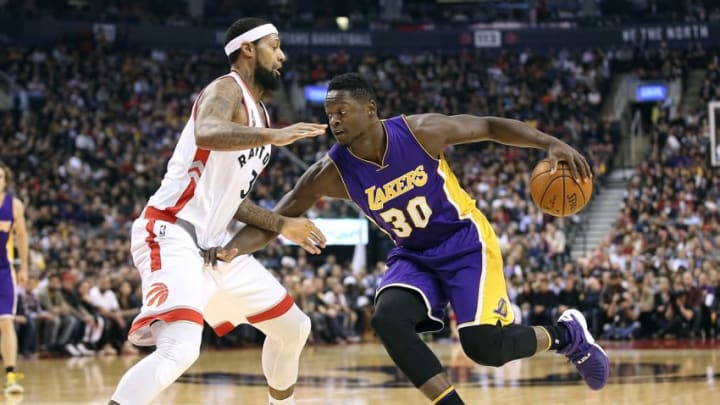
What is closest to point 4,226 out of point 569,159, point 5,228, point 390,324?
point 5,228

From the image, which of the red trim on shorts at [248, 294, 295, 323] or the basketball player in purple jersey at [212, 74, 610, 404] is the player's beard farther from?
the red trim on shorts at [248, 294, 295, 323]

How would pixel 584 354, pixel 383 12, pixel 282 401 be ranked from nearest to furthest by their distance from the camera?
pixel 282 401 < pixel 584 354 < pixel 383 12

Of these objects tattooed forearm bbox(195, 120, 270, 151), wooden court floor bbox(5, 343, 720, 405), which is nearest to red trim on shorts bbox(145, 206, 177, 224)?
tattooed forearm bbox(195, 120, 270, 151)

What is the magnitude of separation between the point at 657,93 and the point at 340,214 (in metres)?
10.9

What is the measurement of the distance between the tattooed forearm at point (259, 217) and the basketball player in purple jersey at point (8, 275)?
3875 mm

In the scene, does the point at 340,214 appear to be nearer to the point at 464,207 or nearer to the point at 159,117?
the point at 159,117

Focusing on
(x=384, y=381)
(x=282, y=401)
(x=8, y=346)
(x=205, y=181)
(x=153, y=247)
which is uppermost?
(x=205, y=181)

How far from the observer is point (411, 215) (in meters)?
5.34

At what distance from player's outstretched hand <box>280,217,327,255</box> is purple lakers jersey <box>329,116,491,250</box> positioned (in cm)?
39

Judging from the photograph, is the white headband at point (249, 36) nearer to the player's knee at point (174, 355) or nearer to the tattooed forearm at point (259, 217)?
the tattooed forearm at point (259, 217)

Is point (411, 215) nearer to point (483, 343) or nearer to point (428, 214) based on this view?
point (428, 214)

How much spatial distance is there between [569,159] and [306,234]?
1404 millimetres

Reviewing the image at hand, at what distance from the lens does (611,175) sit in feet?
74.4

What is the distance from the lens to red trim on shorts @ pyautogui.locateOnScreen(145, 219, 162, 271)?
487 cm
